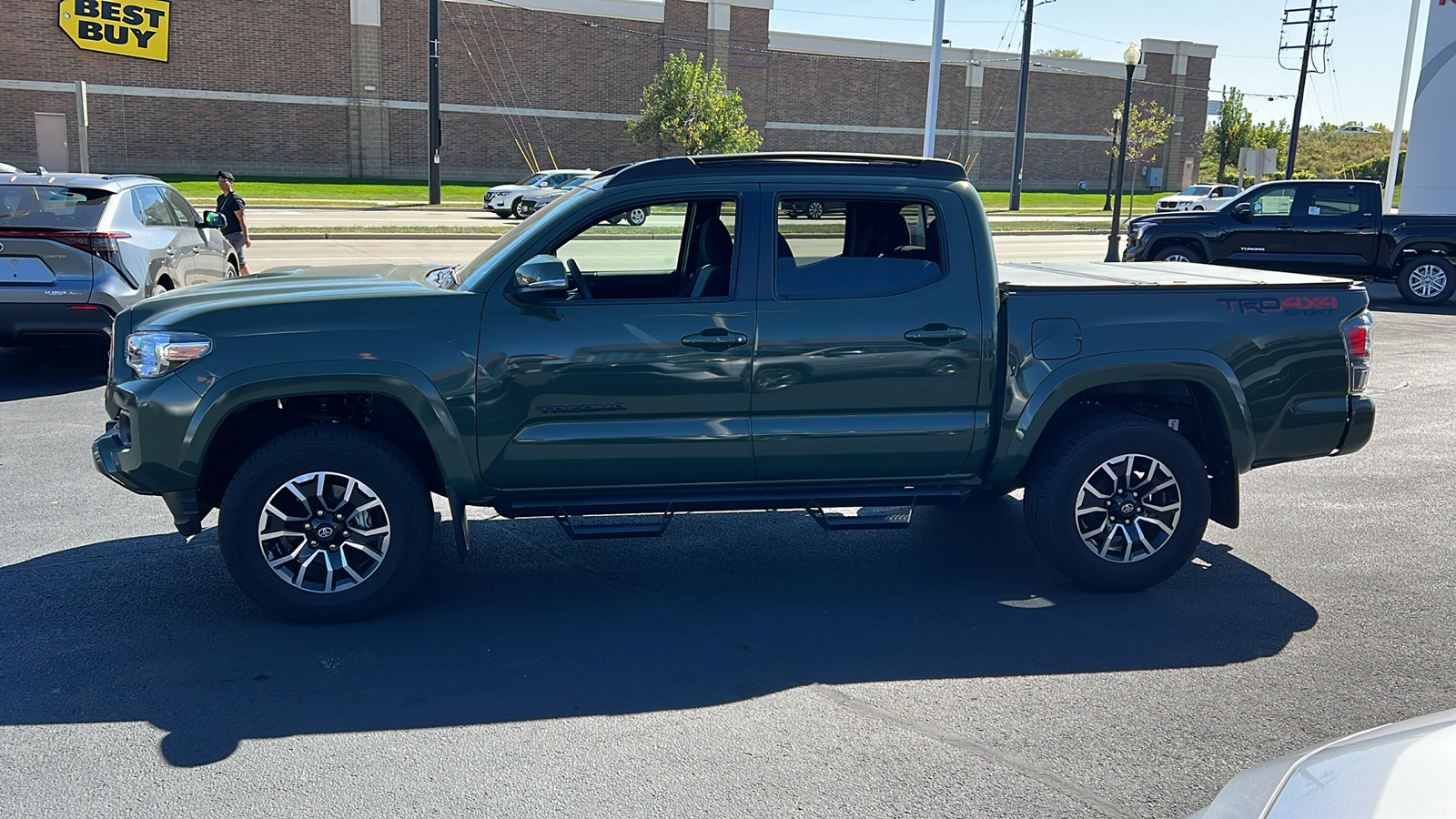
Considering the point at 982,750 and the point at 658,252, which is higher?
the point at 658,252

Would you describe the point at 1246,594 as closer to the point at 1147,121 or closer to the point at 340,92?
the point at 340,92

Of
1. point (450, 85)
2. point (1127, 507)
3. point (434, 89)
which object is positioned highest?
point (450, 85)

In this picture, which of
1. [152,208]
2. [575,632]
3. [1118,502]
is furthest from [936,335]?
[152,208]

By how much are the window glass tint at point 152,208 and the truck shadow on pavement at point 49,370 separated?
1262mm

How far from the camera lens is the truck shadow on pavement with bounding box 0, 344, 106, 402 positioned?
979cm

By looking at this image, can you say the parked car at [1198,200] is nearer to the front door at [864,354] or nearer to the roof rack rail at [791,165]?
the roof rack rail at [791,165]

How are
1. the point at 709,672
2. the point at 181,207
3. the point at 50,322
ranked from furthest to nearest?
the point at 181,207 < the point at 50,322 < the point at 709,672

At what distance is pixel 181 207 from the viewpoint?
11.8 m

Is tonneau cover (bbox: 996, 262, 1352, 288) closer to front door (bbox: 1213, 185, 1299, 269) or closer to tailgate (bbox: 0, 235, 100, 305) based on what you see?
tailgate (bbox: 0, 235, 100, 305)

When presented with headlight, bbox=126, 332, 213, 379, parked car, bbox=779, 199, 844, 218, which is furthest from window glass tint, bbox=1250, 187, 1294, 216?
headlight, bbox=126, 332, 213, 379

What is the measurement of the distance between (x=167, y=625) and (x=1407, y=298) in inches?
722

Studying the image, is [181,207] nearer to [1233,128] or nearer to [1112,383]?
[1112,383]

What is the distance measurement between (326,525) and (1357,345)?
4.87 metres

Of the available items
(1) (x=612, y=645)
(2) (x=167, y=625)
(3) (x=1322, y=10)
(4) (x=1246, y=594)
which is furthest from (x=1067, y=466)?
(3) (x=1322, y=10)
